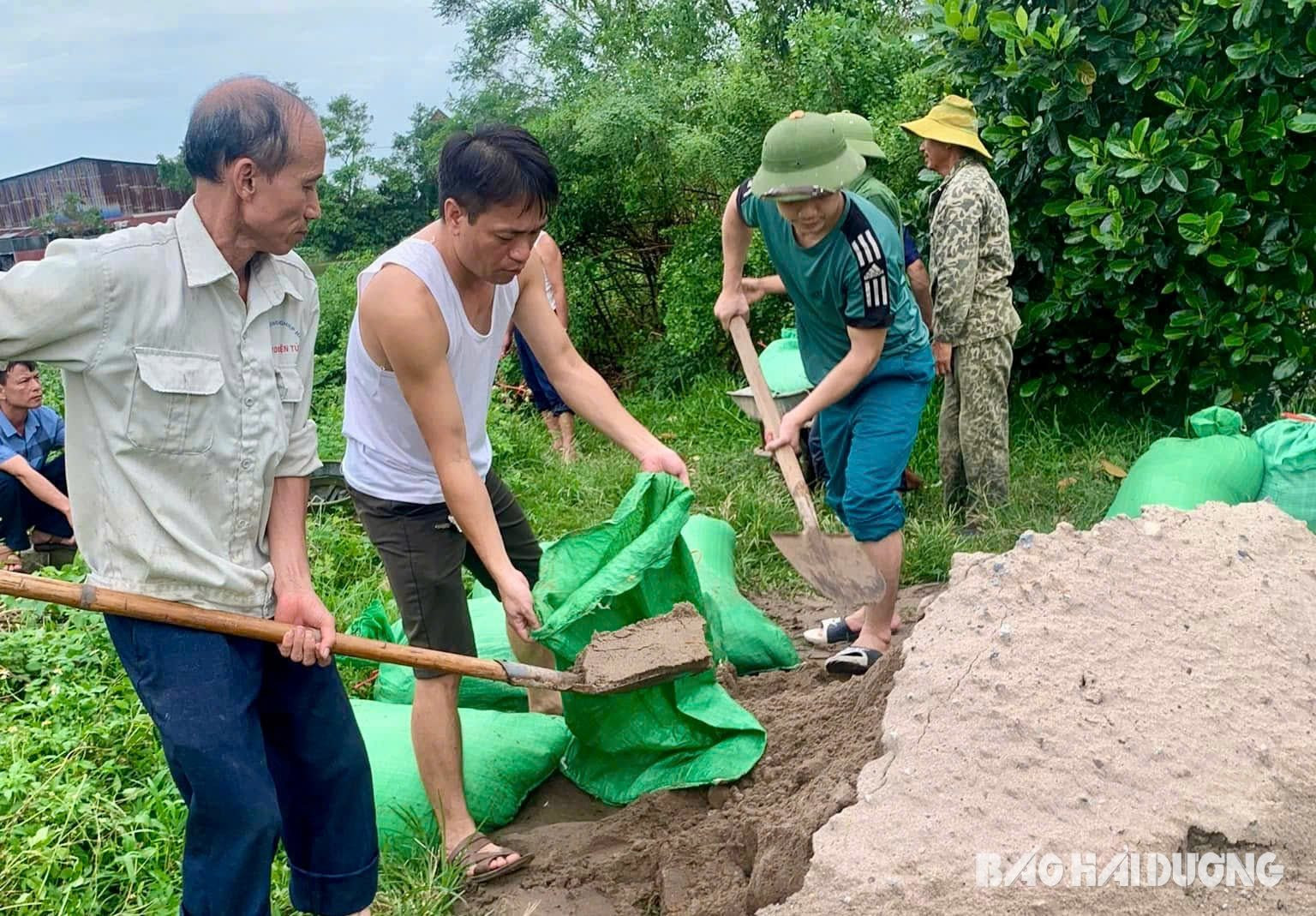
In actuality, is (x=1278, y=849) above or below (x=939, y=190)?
below

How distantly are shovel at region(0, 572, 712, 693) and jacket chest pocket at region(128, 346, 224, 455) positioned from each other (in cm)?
27

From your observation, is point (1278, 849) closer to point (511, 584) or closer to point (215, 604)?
point (511, 584)

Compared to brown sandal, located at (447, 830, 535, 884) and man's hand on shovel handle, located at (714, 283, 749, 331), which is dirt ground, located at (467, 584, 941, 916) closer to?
brown sandal, located at (447, 830, 535, 884)

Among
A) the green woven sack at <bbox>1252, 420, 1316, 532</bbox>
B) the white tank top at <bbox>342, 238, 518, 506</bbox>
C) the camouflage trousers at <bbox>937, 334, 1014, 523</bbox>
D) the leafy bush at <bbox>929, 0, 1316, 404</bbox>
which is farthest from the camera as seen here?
the camouflage trousers at <bbox>937, 334, 1014, 523</bbox>

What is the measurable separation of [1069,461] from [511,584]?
11.1ft

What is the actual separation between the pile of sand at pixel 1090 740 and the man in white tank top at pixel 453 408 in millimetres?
885

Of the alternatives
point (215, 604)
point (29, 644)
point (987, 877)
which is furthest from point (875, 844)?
point (29, 644)

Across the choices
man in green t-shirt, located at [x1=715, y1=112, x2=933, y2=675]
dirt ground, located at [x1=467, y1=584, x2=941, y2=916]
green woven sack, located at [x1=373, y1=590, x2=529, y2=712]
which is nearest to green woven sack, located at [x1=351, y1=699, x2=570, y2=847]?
dirt ground, located at [x1=467, y1=584, x2=941, y2=916]

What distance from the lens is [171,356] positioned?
193cm

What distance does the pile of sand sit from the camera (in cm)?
187

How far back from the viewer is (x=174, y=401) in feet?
6.37

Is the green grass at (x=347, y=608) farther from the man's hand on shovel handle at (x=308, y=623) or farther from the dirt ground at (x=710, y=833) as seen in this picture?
the man's hand on shovel handle at (x=308, y=623)

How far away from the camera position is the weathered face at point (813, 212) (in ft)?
11.1

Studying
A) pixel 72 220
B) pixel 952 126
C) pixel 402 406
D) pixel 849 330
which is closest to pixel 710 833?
pixel 402 406
